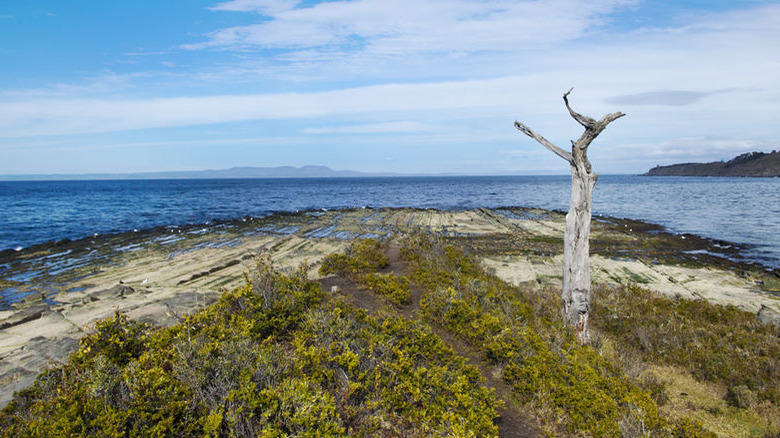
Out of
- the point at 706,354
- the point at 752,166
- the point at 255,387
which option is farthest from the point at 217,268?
the point at 752,166

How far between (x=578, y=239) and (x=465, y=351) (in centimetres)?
421

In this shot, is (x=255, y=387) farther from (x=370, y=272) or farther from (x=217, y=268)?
(x=217, y=268)

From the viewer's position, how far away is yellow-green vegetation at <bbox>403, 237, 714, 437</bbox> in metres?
5.96

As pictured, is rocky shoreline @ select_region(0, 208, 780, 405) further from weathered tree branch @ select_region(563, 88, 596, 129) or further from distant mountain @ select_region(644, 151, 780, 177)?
distant mountain @ select_region(644, 151, 780, 177)

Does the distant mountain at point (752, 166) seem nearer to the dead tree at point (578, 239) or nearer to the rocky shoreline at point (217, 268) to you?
the rocky shoreline at point (217, 268)

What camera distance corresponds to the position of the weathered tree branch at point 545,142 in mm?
9992

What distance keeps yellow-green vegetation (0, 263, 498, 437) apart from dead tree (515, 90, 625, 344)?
4469 millimetres

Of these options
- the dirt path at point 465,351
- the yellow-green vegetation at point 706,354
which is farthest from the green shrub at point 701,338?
the dirt path at point 465,351

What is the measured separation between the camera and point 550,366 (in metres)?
7.25

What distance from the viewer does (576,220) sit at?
32.4 feet

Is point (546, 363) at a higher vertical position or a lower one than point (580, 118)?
lower

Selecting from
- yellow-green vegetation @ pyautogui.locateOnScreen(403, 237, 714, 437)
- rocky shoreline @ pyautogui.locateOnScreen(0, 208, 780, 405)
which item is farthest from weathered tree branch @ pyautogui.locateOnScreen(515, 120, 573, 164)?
rocky shoreline @ pyautogui.locateOnScreen(0, 208, 780, 405)

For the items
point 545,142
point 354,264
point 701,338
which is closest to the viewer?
point 701,338

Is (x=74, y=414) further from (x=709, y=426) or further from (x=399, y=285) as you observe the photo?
(x=709, y=426)
